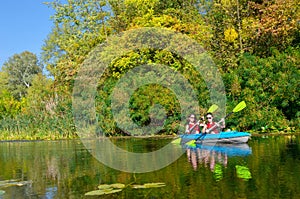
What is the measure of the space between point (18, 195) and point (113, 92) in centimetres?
1574

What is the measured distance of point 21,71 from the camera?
2340 inches

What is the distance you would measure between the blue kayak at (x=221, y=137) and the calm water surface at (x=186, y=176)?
36.0 inches

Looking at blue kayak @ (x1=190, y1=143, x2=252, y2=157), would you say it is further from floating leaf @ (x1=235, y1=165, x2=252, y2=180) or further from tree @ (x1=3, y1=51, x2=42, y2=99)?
tree @ (x1=3, y1=51, x2=42, y2=99)

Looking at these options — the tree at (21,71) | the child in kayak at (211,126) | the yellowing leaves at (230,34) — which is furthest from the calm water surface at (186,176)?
the tree at (21,71)

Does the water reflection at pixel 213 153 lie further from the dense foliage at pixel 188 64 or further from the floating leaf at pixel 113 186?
the dense foliage at pixel 188 64

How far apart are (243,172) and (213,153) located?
3.99 meters

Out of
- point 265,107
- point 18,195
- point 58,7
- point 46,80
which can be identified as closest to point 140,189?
point 18,195

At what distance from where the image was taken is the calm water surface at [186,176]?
7.75 meters

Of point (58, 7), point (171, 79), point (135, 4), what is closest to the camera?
point (171, 79)

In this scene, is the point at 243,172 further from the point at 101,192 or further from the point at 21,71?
the point at 21,71

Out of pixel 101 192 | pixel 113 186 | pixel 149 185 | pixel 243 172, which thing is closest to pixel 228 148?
pixel 243 172

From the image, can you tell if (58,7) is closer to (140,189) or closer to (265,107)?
(265,107)

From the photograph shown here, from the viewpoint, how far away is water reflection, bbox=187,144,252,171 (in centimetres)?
1118

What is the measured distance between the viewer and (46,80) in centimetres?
4853
